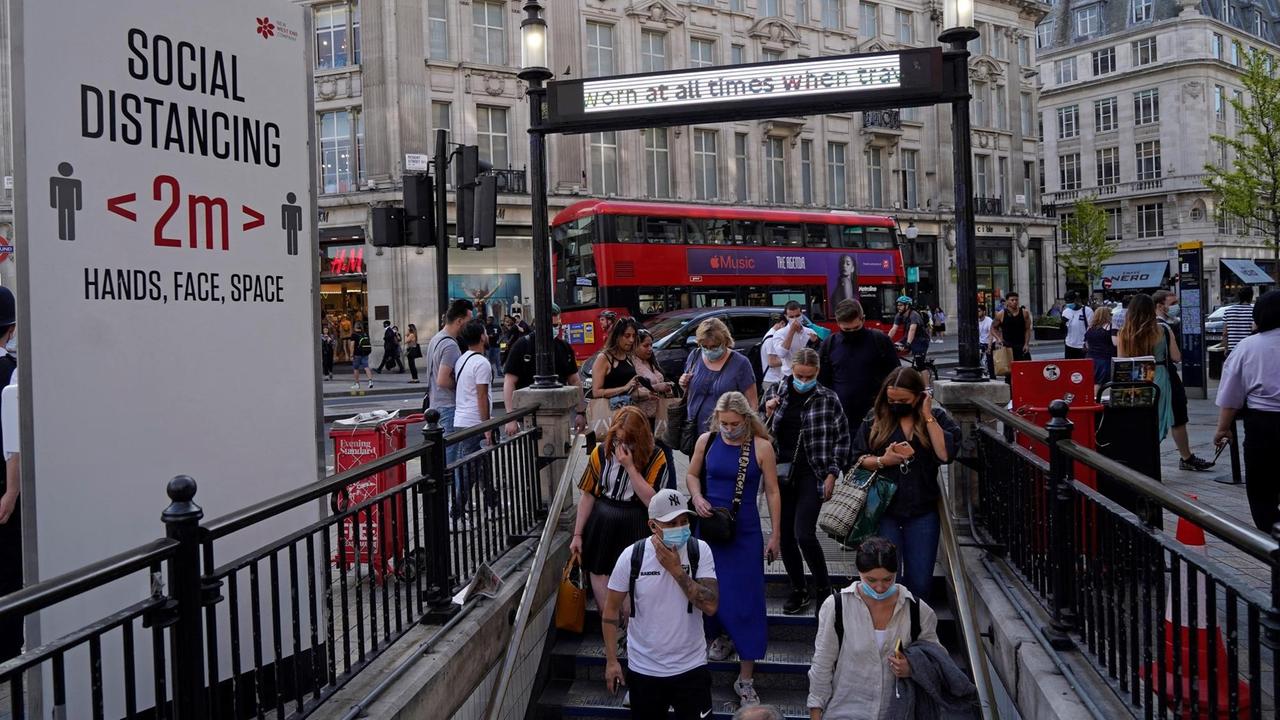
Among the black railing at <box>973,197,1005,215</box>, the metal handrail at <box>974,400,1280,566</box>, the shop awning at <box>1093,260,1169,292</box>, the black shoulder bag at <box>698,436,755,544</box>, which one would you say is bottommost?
the black shoulder bag at <box>698,436,755,544</box>

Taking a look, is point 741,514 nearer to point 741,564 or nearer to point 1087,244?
point 741,564

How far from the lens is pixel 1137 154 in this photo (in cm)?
6669

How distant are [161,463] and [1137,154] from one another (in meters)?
74.2

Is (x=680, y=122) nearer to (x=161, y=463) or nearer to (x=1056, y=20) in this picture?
(x=161, y=463)

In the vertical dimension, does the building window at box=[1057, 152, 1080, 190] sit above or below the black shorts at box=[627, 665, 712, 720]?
above

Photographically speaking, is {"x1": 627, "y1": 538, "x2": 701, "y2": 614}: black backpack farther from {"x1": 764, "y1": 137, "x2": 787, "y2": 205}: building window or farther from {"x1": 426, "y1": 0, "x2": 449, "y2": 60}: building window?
{"x1": 764, "y1": 137, "x2": 787, "y2": 205}: building window

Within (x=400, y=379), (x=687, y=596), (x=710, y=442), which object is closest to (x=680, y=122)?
(x=710, y=442)

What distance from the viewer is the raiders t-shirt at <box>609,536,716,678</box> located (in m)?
4.84

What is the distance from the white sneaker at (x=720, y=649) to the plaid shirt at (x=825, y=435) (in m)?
1.23

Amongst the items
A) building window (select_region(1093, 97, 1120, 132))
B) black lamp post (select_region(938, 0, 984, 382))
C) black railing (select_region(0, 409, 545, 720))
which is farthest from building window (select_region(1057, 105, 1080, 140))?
black railing (select_region(0, 409, 545, 720))

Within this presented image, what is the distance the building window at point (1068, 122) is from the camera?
7031cm

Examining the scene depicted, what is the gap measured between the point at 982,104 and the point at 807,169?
12428mm

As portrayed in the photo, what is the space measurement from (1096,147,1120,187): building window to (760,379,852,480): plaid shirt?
232 feet

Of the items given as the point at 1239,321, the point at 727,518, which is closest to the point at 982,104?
the point at 1239,321
